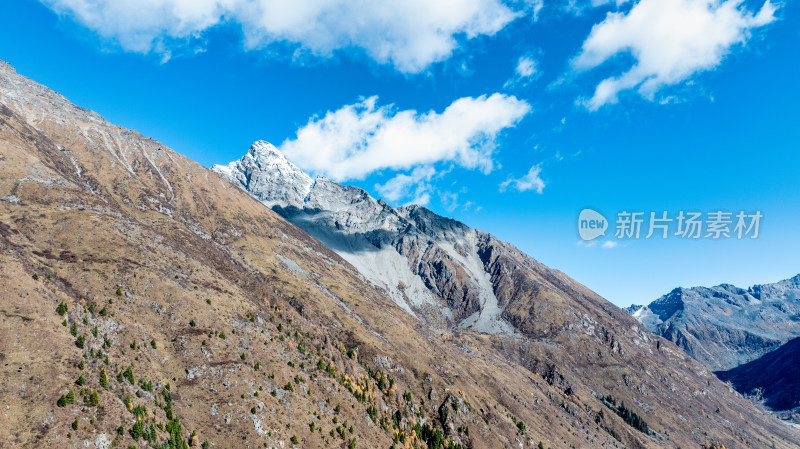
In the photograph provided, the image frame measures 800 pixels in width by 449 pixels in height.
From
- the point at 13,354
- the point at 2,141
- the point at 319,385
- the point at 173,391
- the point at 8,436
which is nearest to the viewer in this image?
the point at 8,436

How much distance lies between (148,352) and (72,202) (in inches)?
3844

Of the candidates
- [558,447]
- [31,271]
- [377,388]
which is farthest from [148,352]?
[558,447]

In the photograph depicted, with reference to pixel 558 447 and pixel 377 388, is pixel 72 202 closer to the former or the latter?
pixel 377 388

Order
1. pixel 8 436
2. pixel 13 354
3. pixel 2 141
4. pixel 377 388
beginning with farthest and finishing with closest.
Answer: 1. pixel 2 141
2. pixel 377 388
3. pixel 13 354
4. pixel 8 436

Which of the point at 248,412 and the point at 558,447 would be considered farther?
the point at 558,447

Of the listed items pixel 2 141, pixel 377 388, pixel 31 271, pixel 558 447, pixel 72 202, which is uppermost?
pixel 2 141

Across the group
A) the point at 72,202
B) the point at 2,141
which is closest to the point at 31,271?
the point at 72,202

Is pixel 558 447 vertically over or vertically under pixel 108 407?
under

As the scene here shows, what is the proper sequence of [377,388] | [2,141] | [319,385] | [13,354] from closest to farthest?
1. [13,354]
2. [319,385]
3. [377,388]
4. [2,141]

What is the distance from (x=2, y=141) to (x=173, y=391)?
577ft

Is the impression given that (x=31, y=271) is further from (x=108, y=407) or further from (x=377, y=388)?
(x=377, y=388)

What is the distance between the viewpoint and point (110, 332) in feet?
300

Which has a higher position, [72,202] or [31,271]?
[72,202]

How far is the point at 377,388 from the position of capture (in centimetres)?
14950
